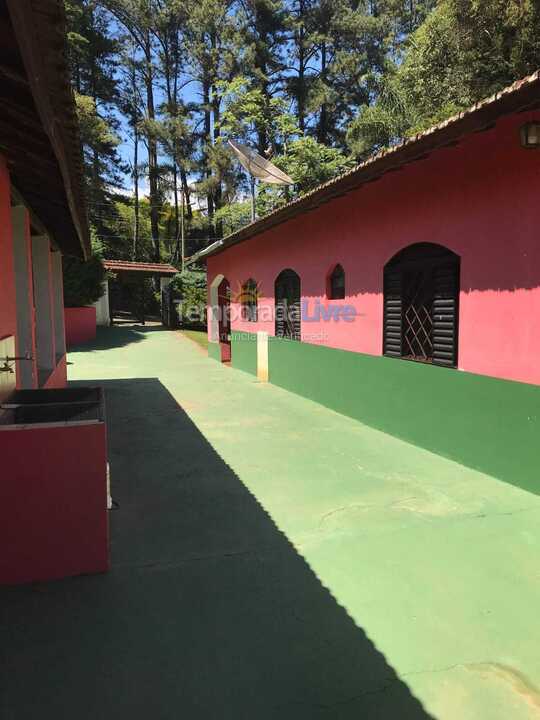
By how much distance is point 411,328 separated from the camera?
636 cm

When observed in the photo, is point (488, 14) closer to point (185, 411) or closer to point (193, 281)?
point (185, 411)

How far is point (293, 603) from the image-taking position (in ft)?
9.53

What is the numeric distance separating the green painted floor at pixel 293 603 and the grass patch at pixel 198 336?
1341 cm

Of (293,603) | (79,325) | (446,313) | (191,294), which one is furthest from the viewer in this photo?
(191,294)

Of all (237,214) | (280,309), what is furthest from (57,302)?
(237,214)

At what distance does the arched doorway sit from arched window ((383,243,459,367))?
321 inches

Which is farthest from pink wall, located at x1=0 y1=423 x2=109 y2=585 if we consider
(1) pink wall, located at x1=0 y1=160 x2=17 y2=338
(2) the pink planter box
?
(1) pink wall, located at x1=0 y1=160 x2=17 y2=338

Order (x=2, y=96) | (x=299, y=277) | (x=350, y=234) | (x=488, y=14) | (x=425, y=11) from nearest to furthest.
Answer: (x=2, y=96) → (x=350, y=234) → (x=299, y=277) → (x=488, y=14) → (x=425, y=11)

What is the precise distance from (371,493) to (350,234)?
425cm

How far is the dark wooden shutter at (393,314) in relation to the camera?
21.4 ft

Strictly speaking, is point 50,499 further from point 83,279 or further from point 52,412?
point 83,279

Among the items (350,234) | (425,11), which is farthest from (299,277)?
(425,11)

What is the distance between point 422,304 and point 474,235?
1.20 metres

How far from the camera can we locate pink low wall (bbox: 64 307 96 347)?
A: 18844 mm
